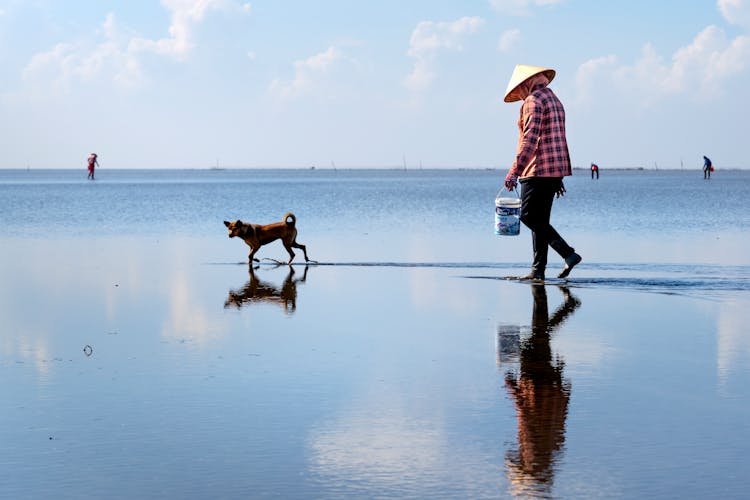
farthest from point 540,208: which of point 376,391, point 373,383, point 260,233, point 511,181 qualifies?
point 376,391

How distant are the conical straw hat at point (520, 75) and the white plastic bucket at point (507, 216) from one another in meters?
1.56

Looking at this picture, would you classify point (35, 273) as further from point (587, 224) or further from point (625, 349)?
point (587, 224)

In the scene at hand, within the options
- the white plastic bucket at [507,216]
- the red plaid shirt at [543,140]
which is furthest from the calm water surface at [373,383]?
the red plaid shirt at [543,140]

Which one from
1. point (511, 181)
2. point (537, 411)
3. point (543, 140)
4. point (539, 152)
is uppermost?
point (543, 140)

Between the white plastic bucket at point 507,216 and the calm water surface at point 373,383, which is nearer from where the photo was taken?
the calm water surface at point 373,383

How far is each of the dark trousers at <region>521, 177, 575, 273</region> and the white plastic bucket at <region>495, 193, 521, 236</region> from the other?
1.27m

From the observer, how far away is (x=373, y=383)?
724 cm

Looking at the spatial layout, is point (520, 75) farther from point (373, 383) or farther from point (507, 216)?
point (373, 383)

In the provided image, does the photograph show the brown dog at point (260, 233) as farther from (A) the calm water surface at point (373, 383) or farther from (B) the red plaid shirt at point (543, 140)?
(B) the red plaid shirt at point (543, 140)

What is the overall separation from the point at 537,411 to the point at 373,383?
123 centimetres

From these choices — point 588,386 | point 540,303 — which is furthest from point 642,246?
point 588,386

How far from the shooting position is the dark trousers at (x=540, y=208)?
43.9ft

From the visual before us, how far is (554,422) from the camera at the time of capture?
612cm

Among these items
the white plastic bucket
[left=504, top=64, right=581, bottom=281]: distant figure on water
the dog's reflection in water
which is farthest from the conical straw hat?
the dog's reflection in water
